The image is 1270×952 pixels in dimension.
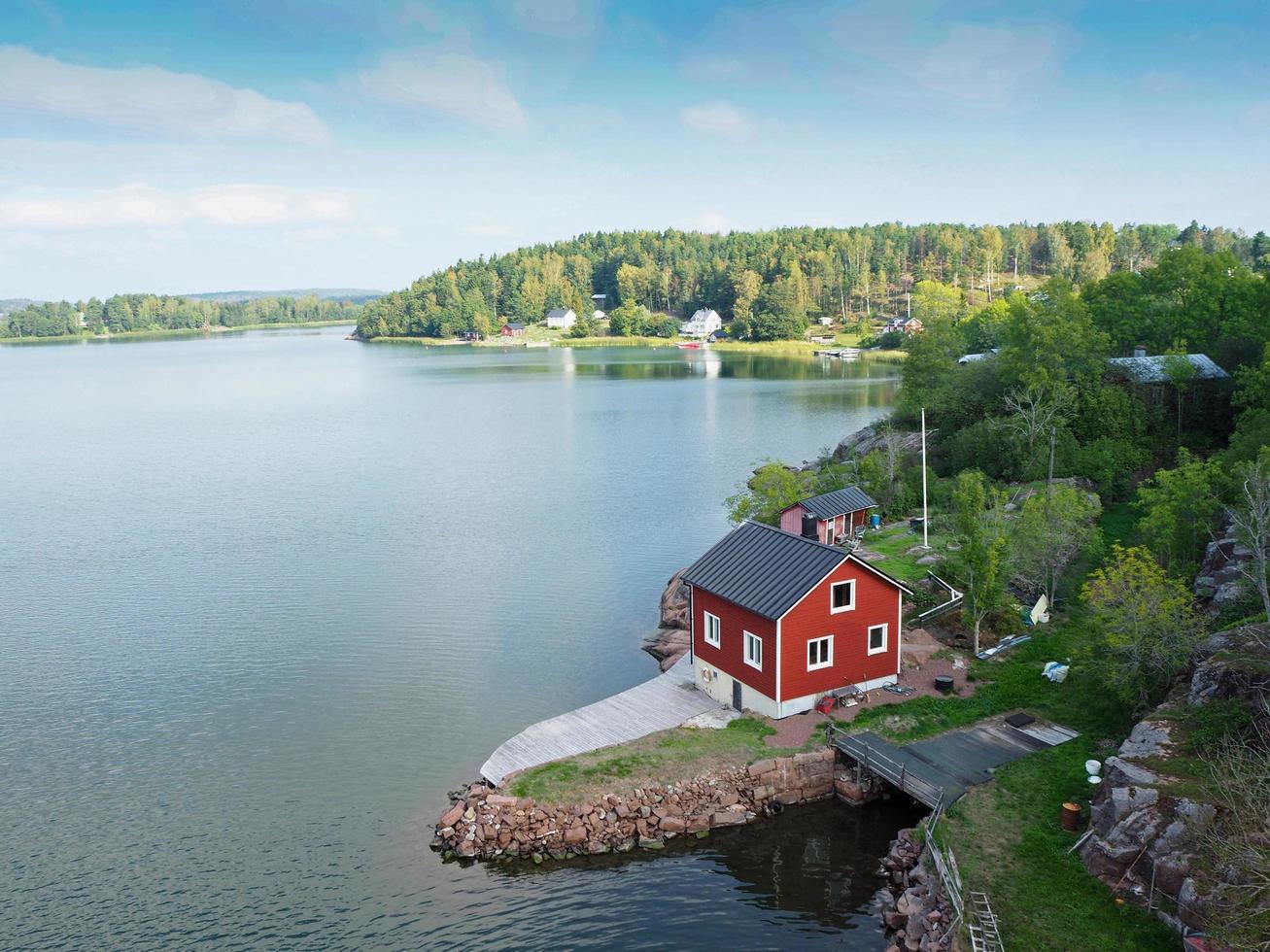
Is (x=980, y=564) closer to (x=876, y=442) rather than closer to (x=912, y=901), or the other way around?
(x=912, y=901)

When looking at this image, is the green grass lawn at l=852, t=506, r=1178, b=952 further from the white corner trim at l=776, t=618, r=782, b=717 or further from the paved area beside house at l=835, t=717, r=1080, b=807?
the white corner trim at l=776, t=618, r=782, b=717

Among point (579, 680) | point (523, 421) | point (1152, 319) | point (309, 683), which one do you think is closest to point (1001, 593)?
point (579, 680)

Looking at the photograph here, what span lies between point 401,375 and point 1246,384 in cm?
11980

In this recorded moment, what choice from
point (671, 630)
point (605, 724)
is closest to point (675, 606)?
point (671, 630)

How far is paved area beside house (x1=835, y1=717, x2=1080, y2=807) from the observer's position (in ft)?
75.2

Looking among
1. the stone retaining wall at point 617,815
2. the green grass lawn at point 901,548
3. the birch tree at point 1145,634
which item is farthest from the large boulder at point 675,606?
the birch tree at point 1145,634

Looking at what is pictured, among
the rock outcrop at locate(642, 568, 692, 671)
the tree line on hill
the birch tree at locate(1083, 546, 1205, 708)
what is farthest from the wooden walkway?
the birch tree at locate(1083, 546, 1205, 708)

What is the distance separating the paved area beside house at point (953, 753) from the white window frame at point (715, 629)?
481 cm

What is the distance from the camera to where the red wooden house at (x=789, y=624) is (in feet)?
86.2

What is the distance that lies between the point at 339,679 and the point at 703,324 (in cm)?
16440

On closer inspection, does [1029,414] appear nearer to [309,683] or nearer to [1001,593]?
[1001,593]

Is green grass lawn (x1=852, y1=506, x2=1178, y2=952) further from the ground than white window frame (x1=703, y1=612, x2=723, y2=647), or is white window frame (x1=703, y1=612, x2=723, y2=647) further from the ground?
white window frame (x1=703, y1=612, x2=723, y2=647)

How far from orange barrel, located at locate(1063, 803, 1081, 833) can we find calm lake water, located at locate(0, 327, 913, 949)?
4.40m

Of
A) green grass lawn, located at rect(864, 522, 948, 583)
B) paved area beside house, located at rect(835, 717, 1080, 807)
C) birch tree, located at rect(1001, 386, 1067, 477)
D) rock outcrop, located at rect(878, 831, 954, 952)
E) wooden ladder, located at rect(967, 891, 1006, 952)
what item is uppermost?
birch tree, located at rect(1001, 386, 1067, 477)
